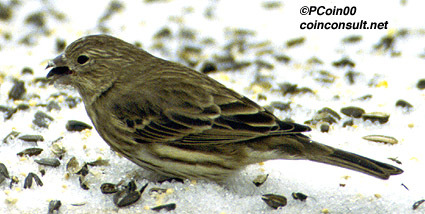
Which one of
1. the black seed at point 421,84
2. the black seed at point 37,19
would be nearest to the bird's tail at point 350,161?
the black seed at point 421,84

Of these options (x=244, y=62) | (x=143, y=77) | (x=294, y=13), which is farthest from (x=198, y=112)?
(x=294, y=13)

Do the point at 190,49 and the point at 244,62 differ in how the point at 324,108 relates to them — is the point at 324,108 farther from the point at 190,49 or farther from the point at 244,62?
the point at 190,49

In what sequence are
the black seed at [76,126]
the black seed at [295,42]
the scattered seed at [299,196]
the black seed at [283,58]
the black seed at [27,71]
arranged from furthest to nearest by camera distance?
the black seed at [295,42] < the black seed at [283,58] < the black seed at [27,71] < the black seed at [76,126] < the scattered seed at [299,196]

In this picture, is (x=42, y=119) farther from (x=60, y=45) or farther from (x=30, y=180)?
(x=60, y=45)

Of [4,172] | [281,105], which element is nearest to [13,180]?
[4,172]

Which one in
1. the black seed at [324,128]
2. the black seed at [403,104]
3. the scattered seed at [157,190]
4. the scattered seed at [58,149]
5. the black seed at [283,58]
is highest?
the black seed at [283,58]

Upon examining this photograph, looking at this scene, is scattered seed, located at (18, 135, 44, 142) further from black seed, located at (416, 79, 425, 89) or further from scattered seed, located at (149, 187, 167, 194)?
black seed, located at (416, 79, 425, 89)

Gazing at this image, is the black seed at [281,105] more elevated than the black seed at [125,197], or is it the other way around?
the black seed at [281,105]

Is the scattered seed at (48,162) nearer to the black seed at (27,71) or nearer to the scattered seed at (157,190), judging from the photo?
the scattered seed at (157,190)
